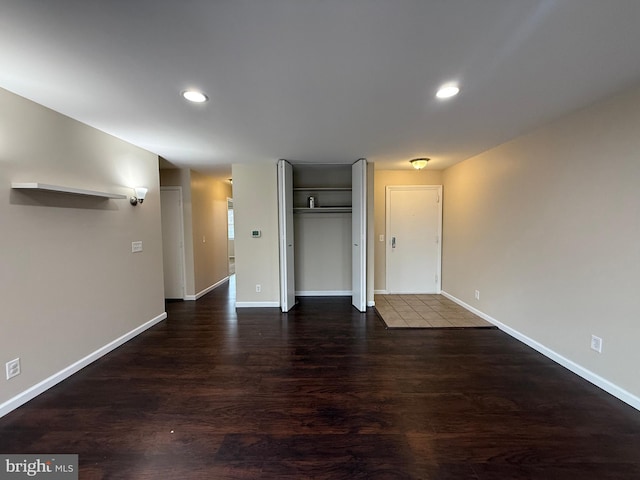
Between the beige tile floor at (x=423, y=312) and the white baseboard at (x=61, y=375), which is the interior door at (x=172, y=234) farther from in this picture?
the beige tile floor at (x=423, y=312)

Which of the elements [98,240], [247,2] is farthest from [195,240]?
[247,2]

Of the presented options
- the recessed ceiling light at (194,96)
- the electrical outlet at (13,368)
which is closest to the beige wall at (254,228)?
the recessed ceiling light at (194,96)

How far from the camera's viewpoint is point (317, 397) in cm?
219

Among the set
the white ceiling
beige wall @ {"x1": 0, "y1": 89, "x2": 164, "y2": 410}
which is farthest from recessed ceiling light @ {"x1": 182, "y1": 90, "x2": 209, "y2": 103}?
beige wall @ {"x1": 0, "y1": 89, "x2": 164, "y2": 410}

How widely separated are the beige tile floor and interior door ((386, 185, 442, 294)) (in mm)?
332

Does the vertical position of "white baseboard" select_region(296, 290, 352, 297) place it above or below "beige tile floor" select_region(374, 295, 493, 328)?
above

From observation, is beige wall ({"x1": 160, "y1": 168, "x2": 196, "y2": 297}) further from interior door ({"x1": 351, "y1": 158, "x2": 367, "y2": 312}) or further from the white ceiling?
interior door ({"x1": 351, "y1": 158, "x2": 367, "y2": 312})

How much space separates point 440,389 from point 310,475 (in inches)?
51.9

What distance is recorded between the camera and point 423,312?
425 cm

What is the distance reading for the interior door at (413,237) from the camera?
5191 millimetres

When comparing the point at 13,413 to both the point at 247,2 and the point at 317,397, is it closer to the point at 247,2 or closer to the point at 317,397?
the point at 317,397

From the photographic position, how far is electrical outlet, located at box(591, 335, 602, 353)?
2.30m

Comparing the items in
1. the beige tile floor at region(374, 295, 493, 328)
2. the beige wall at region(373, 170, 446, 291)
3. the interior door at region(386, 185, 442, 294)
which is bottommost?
the beige tile floor at region(374, 295, 493, 328)

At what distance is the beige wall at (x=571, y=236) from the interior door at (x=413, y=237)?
127 cm
